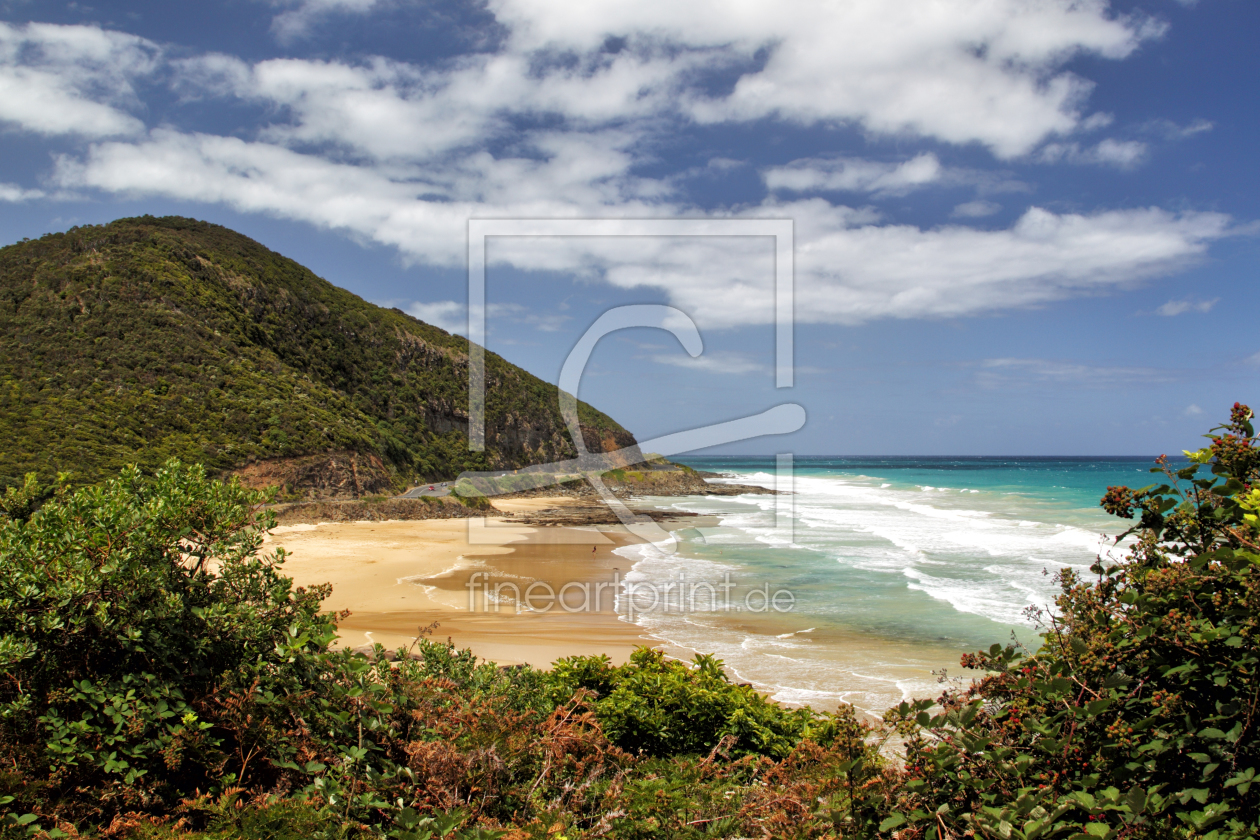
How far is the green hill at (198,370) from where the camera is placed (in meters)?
31.0

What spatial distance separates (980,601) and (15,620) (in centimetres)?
1695

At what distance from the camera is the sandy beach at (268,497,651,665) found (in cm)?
1180

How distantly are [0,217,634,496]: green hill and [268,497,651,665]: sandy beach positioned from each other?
9.21 meters

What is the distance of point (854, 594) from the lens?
52.3 ft

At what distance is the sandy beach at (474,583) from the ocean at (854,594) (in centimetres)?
125

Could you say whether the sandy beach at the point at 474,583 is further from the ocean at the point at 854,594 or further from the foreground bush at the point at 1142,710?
the foreground bush at the point at 1142,710

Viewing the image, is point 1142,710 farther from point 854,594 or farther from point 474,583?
point 474,583

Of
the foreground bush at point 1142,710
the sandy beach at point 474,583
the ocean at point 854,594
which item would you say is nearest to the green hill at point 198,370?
the sandy beach at point 474,583

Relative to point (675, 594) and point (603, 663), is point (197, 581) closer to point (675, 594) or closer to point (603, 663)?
point (603, 663)

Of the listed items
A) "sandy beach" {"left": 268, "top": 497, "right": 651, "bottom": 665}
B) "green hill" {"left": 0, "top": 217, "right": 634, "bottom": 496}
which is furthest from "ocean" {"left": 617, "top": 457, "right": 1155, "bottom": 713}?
"green hill" {"left": 0, "top": 217, "right": 634, "bottom": 496}

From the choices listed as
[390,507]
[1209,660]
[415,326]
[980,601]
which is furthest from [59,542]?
[415,326]

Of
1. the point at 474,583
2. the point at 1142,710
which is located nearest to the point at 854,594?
the point at 474,583

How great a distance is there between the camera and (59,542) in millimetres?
2818

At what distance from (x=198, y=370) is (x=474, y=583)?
31.3 m
